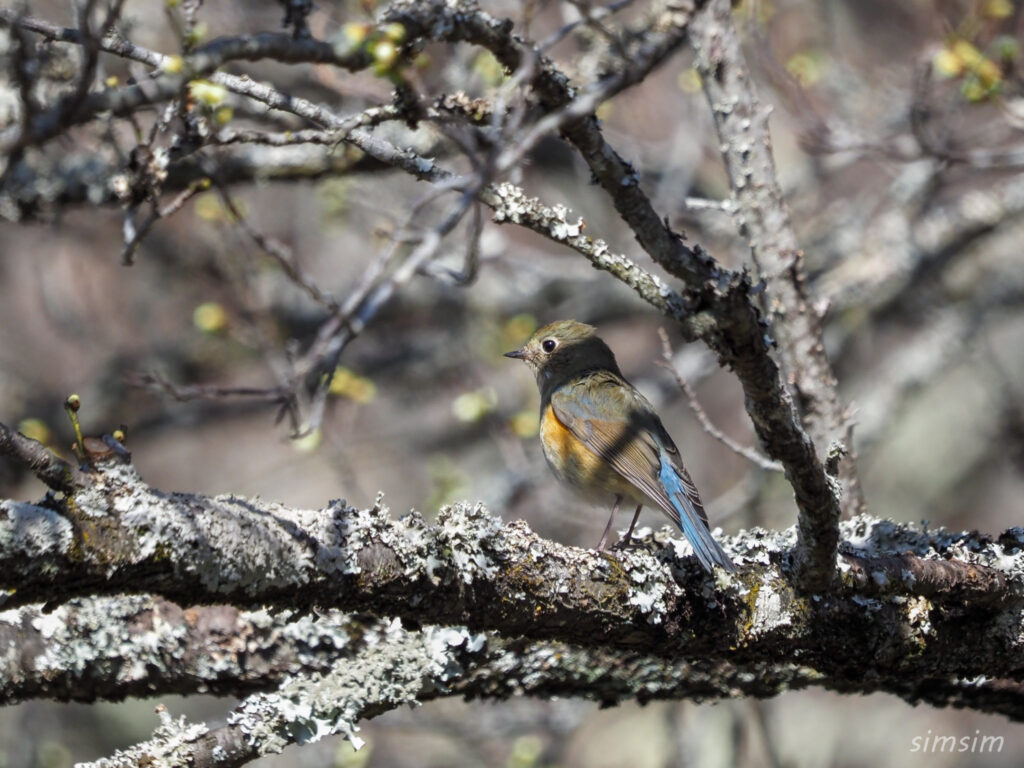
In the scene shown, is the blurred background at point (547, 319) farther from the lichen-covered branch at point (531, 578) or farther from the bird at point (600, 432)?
the lichen-covered branch at point (531, 578)

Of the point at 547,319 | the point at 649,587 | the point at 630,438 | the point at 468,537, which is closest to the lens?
the point at 468,537

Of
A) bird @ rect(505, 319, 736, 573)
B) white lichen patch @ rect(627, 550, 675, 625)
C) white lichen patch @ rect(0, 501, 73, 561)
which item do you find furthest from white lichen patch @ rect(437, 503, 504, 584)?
bird @ rect(505, 319, 736, 573)

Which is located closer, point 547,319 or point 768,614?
point 768,614

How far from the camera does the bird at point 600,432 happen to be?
4.14 meters

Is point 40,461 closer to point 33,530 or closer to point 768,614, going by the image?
point 33,530

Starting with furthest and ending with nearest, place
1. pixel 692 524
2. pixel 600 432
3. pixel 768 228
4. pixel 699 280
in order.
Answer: pixel 600 432 → pixel 768 228 → pixel 692 524 → pixel 699 280

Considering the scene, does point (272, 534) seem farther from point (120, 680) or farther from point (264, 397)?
point (120, 680)


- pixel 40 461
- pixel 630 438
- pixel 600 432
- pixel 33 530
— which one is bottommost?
A: pixel 33 530

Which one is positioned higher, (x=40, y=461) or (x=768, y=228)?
(x=768, y=228)

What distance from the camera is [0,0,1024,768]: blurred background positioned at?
18.6 ft

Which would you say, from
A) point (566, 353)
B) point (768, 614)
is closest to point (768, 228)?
point (566, 353)

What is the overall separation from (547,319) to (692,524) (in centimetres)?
465

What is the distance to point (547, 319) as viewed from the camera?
25.8ft

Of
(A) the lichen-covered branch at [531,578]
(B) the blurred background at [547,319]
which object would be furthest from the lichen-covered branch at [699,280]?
(B) the blurred background at [547,319]
